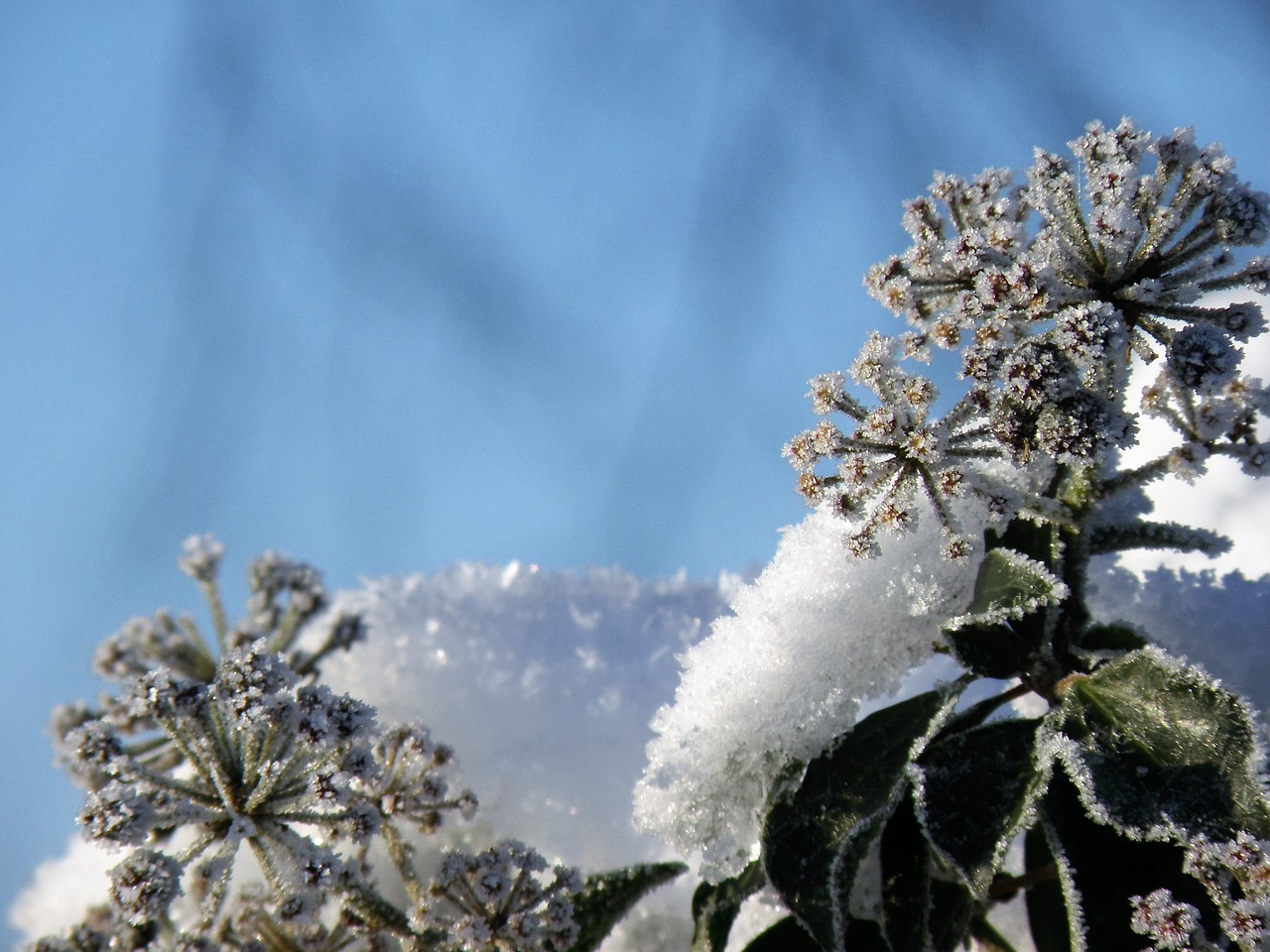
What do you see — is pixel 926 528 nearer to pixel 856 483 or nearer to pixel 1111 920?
pixel 856 483

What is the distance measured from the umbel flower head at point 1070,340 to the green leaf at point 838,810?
5.0 inches

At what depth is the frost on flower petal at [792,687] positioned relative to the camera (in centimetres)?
74

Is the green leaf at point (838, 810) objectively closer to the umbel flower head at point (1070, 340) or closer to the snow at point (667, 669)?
the snow at point (667, 669)

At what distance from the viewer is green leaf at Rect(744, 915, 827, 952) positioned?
29.6 inches

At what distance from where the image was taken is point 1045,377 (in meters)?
0.61

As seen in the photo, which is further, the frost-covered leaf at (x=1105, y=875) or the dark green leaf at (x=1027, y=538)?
the dark green leaf at (x=1027, y=538)

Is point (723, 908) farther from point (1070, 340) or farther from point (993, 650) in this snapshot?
point (1070, 340)

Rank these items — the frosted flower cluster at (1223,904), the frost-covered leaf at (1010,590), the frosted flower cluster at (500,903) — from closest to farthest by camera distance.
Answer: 1. the frosted flower cluster at (1223,904)
2. the frost-covered leaf at (1010,590)
3. the frosted flower cluster at (500,903)

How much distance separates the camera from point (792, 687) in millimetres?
747

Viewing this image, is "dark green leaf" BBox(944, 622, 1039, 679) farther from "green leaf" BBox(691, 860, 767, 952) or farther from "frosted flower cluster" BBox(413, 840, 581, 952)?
"frosted flower cluster" BBox(413, 840, 581, 952)

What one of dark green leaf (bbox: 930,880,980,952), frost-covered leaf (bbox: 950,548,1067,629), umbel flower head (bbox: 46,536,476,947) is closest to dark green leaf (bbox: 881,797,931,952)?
dark green leaf (bbox: 930,880,980,952)

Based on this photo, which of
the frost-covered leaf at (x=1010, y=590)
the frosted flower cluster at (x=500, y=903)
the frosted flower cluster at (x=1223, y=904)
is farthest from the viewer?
the frosted flower cluster at (x=500, y=903)

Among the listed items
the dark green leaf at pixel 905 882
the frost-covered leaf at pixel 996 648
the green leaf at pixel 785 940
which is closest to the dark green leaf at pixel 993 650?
the frost-covered leaf at pixel 996 648

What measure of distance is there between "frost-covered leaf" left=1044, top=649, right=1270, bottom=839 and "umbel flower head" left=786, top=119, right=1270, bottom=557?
12 cm
